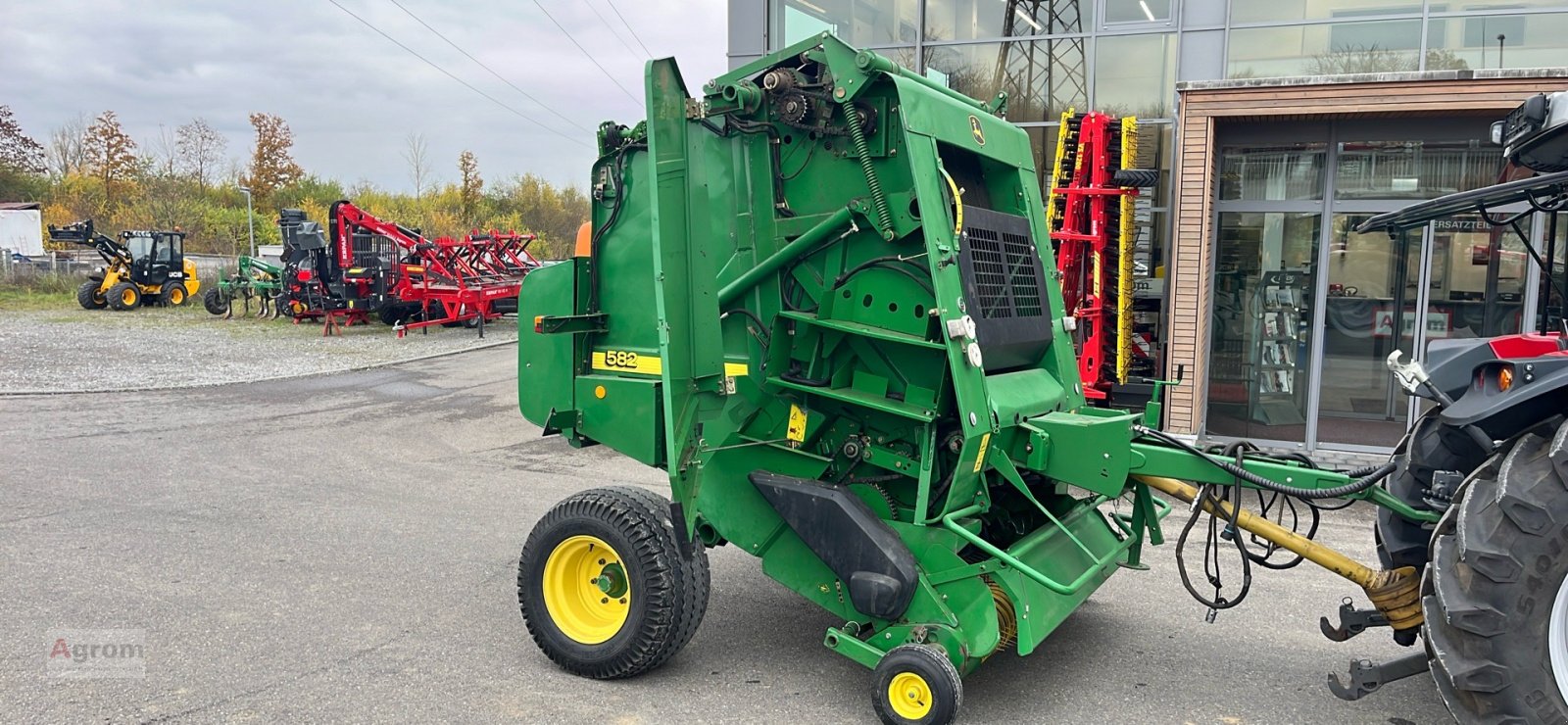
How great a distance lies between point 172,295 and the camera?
2608 cm

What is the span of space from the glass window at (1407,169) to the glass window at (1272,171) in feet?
0.63

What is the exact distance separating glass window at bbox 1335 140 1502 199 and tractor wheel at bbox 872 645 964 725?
704 centimetres

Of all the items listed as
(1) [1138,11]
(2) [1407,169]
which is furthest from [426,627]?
(1) [1138,11]

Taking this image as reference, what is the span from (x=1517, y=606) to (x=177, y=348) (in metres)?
18.5

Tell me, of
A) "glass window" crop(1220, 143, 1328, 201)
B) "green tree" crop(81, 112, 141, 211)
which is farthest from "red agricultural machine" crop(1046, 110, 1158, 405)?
"green tree" crop(81, 112, 141, 211)

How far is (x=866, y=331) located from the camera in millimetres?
3951

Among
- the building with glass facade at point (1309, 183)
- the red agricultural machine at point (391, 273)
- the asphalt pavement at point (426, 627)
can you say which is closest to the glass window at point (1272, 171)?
the building with glass facade at point (1309, 183)

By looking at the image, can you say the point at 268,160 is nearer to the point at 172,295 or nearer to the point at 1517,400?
the point at 172,295

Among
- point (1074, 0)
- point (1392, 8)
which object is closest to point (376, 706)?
point (1074, 0)

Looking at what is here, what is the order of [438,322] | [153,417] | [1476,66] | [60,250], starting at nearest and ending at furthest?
[1476,66], [153,417], [438,322], [60,250]

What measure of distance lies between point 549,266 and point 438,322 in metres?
15.8

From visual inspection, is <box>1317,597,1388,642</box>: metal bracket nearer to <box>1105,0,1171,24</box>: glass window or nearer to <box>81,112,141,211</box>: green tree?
<box>1105,0,1171,24</box>: glass window

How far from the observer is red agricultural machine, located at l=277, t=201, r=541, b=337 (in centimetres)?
1956

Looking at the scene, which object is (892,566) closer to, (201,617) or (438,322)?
(201,617)
